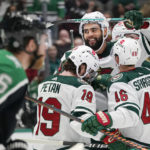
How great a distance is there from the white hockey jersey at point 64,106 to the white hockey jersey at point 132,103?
0.18 metres

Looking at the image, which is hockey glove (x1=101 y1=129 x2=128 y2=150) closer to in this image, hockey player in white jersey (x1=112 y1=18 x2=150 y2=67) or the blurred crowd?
hockey player in white jersey (x1=112 y1=18 x2=150 y2=67)

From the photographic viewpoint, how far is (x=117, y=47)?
12.1 ft

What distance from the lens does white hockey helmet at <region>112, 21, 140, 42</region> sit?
171 inches

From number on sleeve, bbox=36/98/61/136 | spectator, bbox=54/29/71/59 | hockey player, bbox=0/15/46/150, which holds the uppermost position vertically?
hockey player, bbox=0/15/46/150

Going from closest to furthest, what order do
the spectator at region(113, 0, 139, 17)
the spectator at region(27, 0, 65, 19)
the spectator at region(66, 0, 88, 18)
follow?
1. the spectator at region(66, 0, 88, 18)
2. the spectator at region(27, 0, 65, 19)
3. the spectator at region(113, 0, 139, 17)

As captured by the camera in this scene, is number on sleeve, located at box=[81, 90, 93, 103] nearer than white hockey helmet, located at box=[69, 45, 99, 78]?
Yes

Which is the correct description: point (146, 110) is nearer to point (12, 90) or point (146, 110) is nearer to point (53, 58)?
point (12, 90)

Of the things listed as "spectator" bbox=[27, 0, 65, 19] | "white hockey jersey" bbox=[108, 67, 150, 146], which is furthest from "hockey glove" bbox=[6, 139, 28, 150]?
"spectator" bbox=[27, 0, 65, 19]

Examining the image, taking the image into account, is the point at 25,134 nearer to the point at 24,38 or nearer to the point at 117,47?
the point at 24,38

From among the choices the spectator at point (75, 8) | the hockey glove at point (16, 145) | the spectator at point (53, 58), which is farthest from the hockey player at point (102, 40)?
the spectator at point (75, 8)

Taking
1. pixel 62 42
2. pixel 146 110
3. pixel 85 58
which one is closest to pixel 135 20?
pixel 85 58

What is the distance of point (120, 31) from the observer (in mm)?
4414

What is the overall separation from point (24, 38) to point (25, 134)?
141 cm

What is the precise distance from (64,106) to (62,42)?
3.57 m
